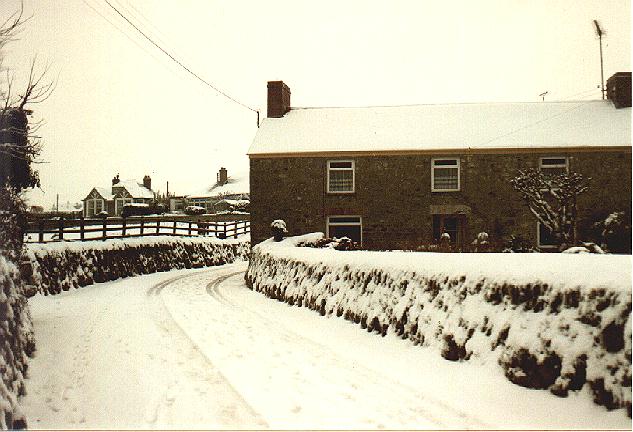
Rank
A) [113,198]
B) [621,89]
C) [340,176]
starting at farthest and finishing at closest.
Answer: [113,198] → [621,89] → [340,176]

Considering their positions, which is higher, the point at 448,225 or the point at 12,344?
the point at 448,225

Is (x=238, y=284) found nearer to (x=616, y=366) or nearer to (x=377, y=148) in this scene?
(x=377, y=148)

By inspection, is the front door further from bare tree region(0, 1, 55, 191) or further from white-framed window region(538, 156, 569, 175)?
bare tree region(0, 1, 55, 191)

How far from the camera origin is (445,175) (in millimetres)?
20859

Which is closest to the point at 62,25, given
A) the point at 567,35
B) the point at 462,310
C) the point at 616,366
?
the point at 462,310

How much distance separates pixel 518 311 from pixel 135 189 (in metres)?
67.2

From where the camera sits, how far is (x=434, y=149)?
2053 cm

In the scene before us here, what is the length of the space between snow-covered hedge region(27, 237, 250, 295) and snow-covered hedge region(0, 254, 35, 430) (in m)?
3.73

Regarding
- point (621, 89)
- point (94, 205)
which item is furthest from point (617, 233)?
point (94, 205)

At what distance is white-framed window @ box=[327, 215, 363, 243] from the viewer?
69.9 feet

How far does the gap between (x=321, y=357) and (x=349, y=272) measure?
256cm

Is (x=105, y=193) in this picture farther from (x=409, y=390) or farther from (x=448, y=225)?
(x=409, y=390)

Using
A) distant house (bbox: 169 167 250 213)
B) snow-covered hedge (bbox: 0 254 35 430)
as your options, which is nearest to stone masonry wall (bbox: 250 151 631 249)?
snow-covered hedge (bbox: 0 254 35 430)

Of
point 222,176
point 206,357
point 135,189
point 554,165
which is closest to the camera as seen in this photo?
point 206,357
